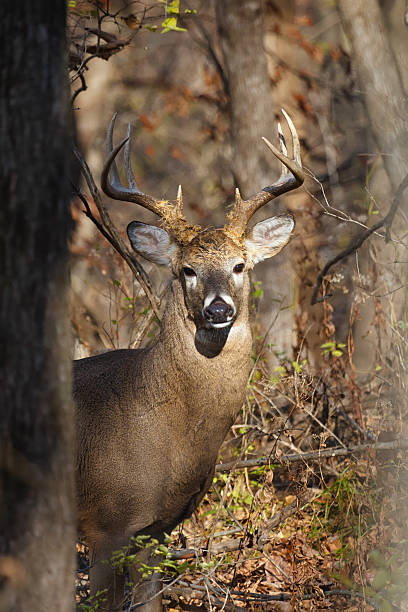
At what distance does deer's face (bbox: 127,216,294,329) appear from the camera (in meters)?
4.64

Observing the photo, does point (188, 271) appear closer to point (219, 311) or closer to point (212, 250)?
point (212, 250)

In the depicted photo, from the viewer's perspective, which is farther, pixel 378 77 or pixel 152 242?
pixel 378 77

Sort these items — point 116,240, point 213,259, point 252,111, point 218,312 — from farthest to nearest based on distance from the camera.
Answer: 1. point 252,111
2. point 116,240
3. point 213,259
4. point 218,312

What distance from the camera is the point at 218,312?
450cm

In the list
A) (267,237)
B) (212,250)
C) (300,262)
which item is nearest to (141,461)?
(212,250)

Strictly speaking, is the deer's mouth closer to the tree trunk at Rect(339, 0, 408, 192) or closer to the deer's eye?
the deer's eye

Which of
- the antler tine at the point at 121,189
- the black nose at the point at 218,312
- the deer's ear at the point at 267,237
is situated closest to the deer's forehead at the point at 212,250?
the deer's ear at the point at 267,237

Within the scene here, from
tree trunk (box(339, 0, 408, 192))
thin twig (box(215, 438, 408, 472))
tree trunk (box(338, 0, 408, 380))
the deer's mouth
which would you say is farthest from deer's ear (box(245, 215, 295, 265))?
tree trunk (box(339, 0, 408, 192))

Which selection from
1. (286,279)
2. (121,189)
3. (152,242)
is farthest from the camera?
(286,279)

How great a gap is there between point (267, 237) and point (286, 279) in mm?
3083

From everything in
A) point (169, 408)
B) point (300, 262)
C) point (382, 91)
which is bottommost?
point (169, 408)

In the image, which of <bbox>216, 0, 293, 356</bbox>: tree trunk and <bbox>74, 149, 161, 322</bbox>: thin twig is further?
<bbox>216, 0, 293, 356</bbox>: tree trunk

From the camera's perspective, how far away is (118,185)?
5211mm

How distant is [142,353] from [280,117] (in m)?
6.51
